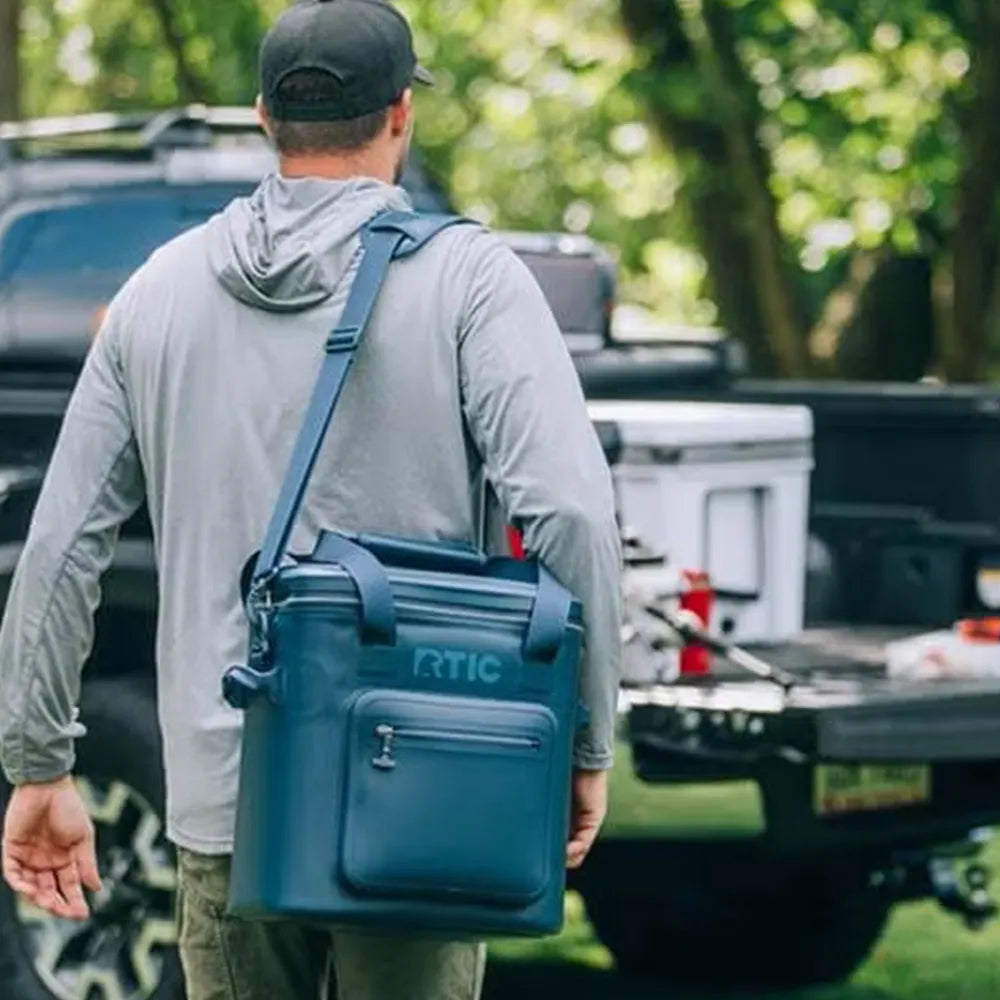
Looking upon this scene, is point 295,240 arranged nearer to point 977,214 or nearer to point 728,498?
point 728,498

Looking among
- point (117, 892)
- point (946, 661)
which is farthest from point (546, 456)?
point (946, 661)

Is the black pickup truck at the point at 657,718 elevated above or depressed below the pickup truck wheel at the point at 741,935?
above

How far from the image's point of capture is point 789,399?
8.60 metres

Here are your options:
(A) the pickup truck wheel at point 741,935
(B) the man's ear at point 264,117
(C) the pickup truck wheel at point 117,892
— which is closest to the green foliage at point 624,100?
(A) the pickup truck wheel at point 741,935

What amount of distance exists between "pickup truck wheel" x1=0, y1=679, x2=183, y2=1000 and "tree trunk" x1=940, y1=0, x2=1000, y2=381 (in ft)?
25.6

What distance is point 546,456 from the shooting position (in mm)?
→ 4105

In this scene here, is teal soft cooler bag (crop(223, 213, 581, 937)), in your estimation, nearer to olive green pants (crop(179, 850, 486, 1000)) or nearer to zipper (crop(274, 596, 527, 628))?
zipper (crop(274, 596, 527, 628))

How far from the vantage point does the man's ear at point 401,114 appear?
4.25 m

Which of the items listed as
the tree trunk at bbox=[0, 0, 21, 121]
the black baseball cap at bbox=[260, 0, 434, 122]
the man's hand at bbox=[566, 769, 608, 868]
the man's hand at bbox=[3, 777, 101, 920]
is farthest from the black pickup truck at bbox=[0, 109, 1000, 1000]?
the tree trunk at bbox=[0, 0, 21, 121]

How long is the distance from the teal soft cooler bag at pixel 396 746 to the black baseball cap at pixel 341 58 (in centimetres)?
43

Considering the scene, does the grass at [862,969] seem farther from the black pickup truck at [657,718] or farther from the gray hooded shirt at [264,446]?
the gray hooded shirt at [264,446]

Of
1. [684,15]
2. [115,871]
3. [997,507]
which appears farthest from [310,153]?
[684,15]

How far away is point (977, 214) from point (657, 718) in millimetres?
7984

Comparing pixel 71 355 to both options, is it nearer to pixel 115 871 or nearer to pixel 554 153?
pixel 115 871
